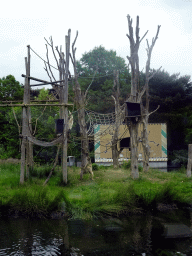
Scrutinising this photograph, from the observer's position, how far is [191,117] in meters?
18.8

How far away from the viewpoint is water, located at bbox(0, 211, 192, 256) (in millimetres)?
5102

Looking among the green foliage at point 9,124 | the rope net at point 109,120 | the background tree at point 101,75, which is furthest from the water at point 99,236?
the background tree at point 101,75

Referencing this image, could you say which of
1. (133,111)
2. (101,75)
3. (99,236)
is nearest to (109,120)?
(133,111)

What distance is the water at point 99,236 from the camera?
510 cm

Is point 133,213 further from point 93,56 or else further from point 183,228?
point 93,56

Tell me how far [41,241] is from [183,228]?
2886mm

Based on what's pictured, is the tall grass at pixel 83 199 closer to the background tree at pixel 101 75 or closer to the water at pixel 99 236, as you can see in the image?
the water at pixel 99 236

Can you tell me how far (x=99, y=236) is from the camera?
5.77 meters

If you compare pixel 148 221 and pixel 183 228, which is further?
pixel 148 221

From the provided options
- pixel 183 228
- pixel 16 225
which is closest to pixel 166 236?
pixel 183 228

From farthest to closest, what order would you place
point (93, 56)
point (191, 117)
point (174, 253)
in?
1. point (93, 56)
2. point (191, 117)
3. point (174, 253)

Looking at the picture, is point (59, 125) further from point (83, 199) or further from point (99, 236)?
point (99, 236)

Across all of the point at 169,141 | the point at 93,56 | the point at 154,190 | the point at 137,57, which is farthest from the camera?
the point at 93,56

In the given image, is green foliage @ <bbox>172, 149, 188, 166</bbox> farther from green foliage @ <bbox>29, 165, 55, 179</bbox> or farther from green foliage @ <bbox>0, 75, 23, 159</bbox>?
green foliage @ <bbox>29, 165, 55, 179</bbox>
